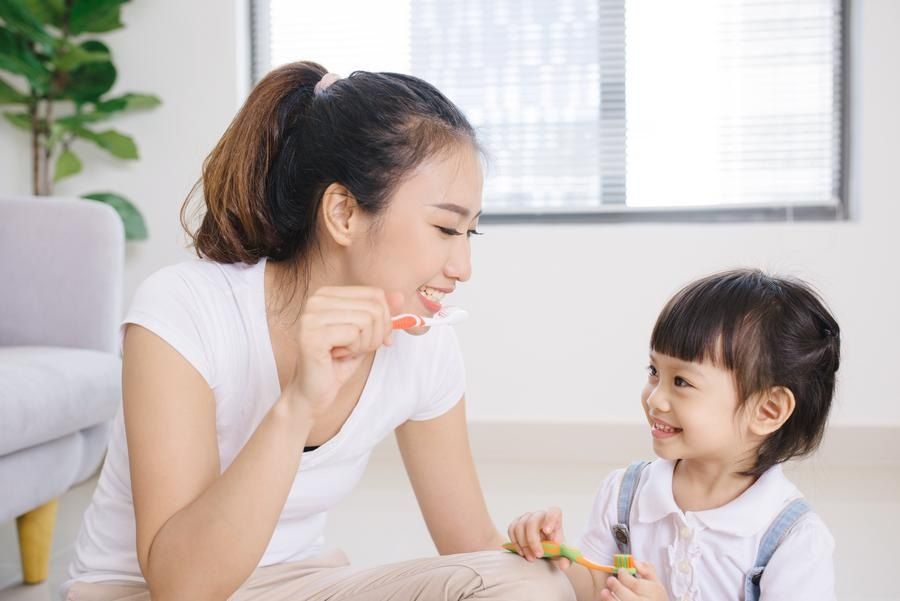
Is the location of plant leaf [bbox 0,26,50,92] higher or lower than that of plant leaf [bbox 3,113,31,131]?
higher

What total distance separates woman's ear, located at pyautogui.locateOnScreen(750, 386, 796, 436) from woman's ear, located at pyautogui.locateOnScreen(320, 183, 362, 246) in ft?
1.85

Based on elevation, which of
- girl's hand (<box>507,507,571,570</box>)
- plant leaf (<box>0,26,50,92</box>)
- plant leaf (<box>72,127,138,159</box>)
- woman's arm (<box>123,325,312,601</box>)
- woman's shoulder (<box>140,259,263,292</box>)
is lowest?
girl's hand (<box>507,507,571,570</box>)

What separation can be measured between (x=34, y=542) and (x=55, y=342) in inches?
17.3

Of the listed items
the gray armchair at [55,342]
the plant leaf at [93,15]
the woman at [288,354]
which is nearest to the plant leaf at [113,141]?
the plant leaf at [93,15]

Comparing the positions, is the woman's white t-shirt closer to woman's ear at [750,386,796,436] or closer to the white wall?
woman's ear at [750,386,796,436]

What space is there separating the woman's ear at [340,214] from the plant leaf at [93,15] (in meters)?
2.39

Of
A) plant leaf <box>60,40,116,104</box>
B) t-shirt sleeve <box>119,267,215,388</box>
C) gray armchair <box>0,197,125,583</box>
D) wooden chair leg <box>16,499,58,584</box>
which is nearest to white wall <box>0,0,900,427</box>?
plant leaf <box>60,40,116,104</box>

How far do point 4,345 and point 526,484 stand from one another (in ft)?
4.93

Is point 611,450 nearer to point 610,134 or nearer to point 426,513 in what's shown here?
point 610,134

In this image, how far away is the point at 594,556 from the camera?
4.37 ft

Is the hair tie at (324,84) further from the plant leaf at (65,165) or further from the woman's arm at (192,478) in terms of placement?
the plant leaf at (65,165)

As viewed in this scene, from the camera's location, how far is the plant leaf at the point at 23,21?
303 centimetres

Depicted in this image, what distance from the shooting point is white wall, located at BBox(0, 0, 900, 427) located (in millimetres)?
3164

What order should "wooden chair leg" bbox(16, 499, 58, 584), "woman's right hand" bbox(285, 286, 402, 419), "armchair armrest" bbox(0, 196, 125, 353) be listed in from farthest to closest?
"armchair armrest" bbox(0, 196, 125, 353) → "wooden chair leg" bbox(16, 499, 58, 584) → "woman's right hand" bbox(285, 286, 402, 419)
